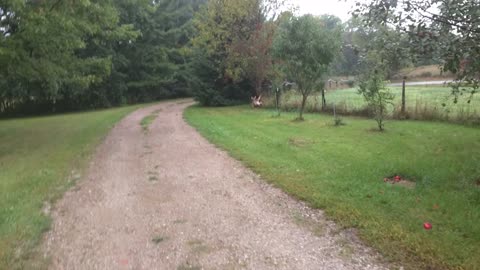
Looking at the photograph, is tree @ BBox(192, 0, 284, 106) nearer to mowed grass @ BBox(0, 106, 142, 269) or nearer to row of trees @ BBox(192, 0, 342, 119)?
row of trees @ BBox(192, 0, 342, 119)

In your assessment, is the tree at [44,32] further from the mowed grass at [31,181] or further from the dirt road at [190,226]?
the dirt road at [190,226]

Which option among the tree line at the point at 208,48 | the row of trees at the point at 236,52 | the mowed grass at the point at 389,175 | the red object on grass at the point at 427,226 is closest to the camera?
the mowed grass at the point at 389,175

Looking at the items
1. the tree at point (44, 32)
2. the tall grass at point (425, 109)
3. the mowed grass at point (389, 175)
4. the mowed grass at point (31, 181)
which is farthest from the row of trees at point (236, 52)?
the mowed grass at point (31, 181)

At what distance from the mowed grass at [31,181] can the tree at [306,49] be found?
7.90m

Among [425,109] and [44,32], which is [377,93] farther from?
[44,32]

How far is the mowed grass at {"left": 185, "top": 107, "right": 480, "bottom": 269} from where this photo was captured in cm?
426

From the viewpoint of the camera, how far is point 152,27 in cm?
3809

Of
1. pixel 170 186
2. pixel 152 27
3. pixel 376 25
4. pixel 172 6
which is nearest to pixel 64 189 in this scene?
pixel 170 186

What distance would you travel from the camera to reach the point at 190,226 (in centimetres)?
510

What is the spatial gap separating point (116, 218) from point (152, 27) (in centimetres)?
3493

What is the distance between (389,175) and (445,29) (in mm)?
2459

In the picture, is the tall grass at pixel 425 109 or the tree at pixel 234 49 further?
the tree at pixel 234 49

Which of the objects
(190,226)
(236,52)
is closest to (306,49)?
(236,52)

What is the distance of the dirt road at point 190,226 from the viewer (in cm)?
414
